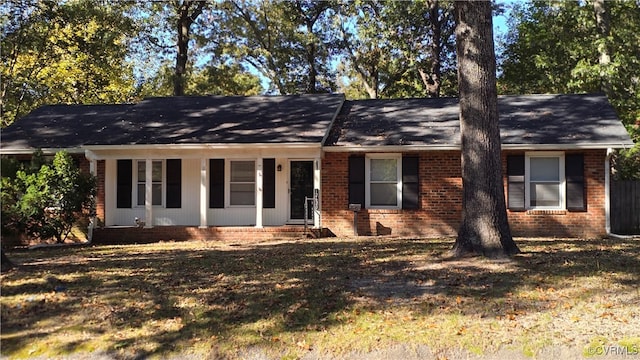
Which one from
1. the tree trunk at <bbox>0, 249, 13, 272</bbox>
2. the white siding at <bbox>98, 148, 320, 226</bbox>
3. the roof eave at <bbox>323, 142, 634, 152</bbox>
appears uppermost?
the roof eave at <bbox>323, 142, 634, 152</bbox>

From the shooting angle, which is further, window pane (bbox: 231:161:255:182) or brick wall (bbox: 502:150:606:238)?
window pane (bbox: 231:161:255:182)

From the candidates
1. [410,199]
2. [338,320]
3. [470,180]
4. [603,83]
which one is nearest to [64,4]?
[410,199]

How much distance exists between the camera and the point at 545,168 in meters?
14.2

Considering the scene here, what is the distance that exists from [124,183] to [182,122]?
2.47 metres

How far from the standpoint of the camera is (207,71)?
98.9 ft

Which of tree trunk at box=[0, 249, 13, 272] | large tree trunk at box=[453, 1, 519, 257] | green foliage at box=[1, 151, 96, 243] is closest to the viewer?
tree trunk at box=[0, 249, 13, 272]

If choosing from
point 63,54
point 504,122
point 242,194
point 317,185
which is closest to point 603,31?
point 504,122

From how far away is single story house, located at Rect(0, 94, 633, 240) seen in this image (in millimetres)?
13969

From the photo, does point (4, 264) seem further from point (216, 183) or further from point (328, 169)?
point (328, 169)

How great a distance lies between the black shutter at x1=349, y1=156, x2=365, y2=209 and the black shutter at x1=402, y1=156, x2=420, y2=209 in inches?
43.8

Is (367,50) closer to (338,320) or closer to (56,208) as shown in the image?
(56,208)

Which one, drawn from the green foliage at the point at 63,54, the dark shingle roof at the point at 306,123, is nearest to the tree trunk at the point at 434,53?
the dark shingle roof at the point at 306,123

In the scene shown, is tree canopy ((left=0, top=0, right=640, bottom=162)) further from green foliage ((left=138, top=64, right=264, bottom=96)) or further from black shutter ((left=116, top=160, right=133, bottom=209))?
black shutter ((left=116, top=160, right=133, bottom=209))

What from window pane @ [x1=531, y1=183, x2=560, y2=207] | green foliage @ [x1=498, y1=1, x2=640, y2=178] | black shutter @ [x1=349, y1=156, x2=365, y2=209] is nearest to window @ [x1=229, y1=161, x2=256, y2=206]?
black shutter @ [x1=349, y1=156, x2=365, y2=209]
